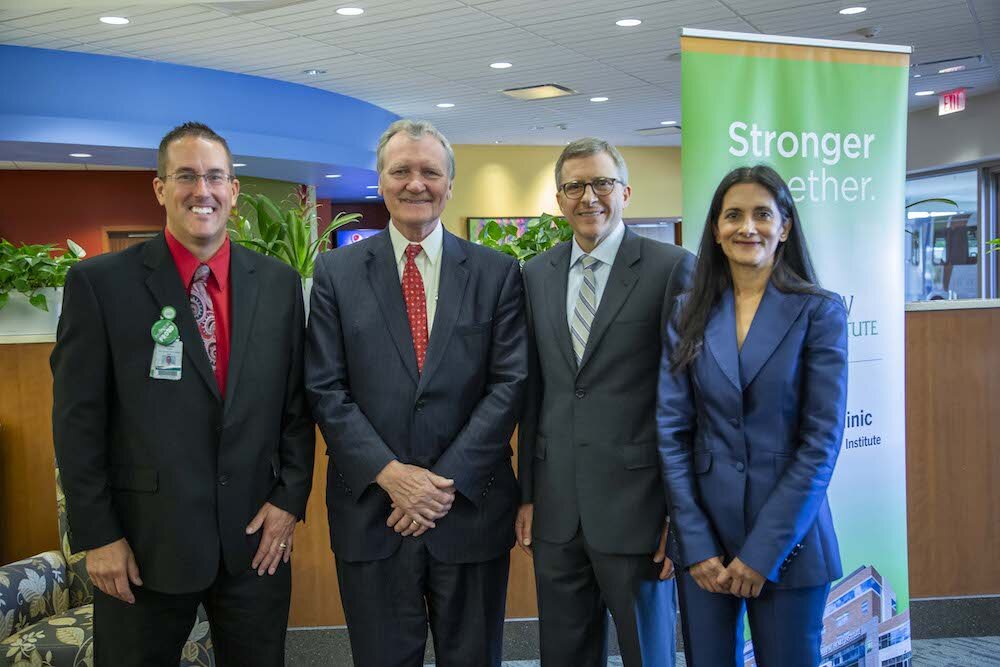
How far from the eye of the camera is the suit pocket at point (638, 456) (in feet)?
7.10

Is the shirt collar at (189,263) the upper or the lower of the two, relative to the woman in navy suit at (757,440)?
upper

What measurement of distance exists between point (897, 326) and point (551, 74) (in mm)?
6846

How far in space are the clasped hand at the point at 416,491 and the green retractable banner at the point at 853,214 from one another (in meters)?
1.11

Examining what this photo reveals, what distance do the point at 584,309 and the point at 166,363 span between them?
1010mm

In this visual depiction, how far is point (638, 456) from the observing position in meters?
2.16

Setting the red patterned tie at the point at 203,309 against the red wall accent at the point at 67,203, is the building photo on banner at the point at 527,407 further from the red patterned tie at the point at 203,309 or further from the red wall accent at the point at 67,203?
the red wall accent at the point at 67,203

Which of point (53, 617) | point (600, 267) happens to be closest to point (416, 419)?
point (600, 267)

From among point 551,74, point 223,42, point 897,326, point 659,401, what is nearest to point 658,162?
point 551,74

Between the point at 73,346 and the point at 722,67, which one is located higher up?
the point at 722,67

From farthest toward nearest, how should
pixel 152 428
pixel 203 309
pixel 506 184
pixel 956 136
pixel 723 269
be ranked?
1. pixel 506 184
2. pixel 956 136
3. pixel 723 269
4. pixel 203 309
5. pixel 152 428

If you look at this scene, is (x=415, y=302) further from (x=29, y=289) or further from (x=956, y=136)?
(x=956, y=136)

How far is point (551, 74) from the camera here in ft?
29.9

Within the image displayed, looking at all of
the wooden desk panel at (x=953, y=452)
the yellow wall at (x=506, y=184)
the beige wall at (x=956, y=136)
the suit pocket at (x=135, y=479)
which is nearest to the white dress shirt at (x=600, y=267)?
the suit pocket at (x=135, y=479)

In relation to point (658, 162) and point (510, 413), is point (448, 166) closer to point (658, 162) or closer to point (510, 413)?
point (510, 413)
